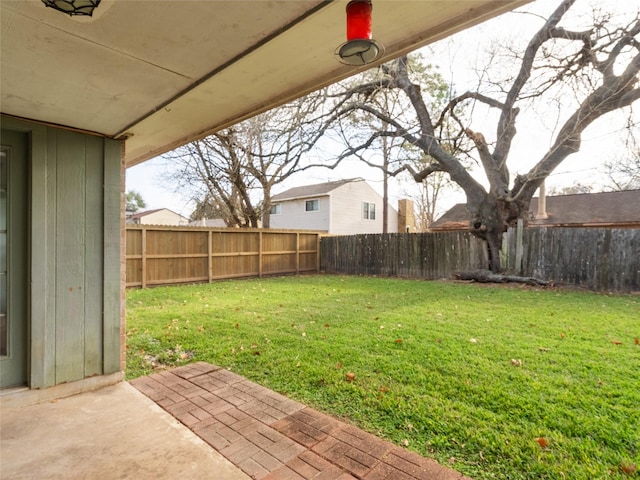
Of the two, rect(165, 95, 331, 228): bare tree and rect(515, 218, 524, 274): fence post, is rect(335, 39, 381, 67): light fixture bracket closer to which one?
rect(165, 95, 331, 228): bare tree

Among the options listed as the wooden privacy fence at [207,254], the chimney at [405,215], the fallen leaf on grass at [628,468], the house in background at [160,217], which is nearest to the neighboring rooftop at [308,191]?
the chimney at [405,215]

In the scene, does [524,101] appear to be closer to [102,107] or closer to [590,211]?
[102,107]

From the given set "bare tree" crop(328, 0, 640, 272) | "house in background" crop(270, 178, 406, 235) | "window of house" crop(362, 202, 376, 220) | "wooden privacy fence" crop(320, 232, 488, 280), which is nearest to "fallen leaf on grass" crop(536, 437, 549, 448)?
"bare tree" crop(328, 0, 640, 272)

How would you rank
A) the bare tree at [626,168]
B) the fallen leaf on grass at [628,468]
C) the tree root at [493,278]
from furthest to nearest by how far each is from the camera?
1. the tree root at [493,278]
2. the bare tree at [626,168]
3. the fallen leaf on grass at [628,468]

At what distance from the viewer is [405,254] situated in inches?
438

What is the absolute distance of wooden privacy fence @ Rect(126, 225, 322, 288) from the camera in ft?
27.9

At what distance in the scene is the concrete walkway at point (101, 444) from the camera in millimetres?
1787

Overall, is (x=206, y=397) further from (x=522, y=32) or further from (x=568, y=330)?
(x=522, y=32)

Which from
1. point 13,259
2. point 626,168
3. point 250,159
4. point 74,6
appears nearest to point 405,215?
point 626,168

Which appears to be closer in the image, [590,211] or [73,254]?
[73,254]

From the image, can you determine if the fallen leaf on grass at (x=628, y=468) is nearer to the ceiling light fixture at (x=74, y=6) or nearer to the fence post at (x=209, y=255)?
the ceiling light fixture at (x=74, y=6)

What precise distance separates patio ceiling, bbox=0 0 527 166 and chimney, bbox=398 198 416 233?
19487mm

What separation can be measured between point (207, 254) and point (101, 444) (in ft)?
26.5

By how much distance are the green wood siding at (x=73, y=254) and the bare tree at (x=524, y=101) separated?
698cm
